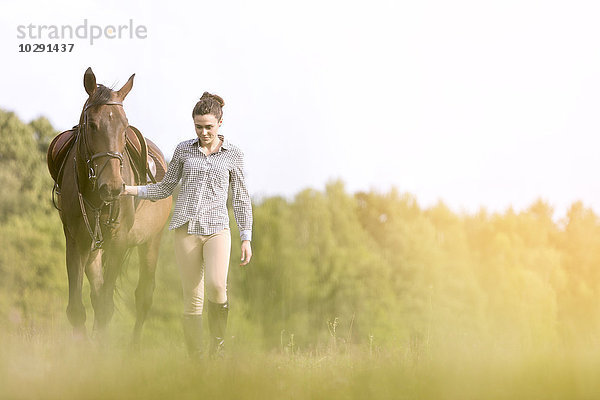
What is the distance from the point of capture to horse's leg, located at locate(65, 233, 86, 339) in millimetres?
7434

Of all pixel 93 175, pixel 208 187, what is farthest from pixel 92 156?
pixel 208 187

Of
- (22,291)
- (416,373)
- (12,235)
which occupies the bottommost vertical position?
(416,373)

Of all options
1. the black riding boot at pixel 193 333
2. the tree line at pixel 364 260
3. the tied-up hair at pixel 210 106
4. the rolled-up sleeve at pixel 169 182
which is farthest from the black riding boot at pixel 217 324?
the tree line at pixel 364 260

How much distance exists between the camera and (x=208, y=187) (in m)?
6.09

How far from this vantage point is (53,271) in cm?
1662

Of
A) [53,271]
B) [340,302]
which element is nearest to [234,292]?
[340,302]

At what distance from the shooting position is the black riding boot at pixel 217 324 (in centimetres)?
621

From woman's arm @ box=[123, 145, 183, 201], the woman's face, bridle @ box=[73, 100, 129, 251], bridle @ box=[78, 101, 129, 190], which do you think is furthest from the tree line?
the woman's face

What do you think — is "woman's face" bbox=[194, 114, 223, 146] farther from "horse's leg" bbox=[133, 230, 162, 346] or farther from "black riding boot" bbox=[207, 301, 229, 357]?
"horse's leg" bbox=[133, 230, 162, 346]

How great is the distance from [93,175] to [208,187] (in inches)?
61.7

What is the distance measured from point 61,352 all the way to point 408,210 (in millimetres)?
17176

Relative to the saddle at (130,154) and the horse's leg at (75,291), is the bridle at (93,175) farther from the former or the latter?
the saddle at (130,154)

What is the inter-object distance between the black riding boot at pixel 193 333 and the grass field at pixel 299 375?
6.0 inches

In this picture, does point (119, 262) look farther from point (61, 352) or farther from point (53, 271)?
point (53, 271)
